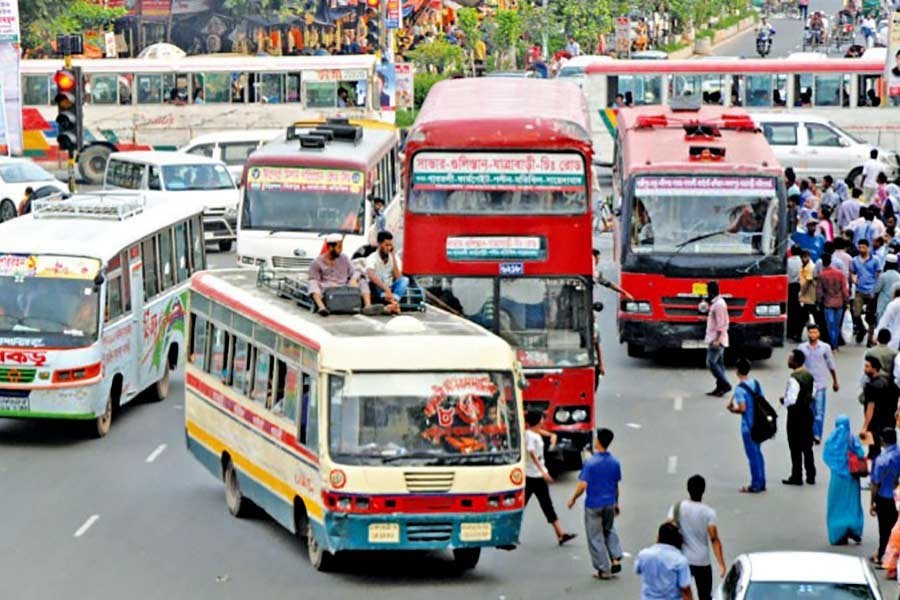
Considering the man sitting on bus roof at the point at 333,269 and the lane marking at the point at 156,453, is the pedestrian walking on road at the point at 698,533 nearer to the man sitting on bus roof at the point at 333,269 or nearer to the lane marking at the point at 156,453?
the man sitting on bus roof at the point at 333,269

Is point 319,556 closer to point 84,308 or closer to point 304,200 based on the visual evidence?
point 84,308

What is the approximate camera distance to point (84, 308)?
25.6 meters

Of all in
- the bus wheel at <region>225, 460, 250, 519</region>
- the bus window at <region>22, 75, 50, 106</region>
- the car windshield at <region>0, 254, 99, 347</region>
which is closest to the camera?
the bus wheel at <region>225, 460, 250, 519</region>

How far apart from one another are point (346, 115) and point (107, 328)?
1168 inches

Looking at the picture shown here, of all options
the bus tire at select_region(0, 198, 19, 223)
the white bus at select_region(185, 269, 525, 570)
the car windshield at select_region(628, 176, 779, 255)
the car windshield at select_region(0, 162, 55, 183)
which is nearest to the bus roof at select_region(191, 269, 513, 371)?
the white bus at select_region(185, 269, 525, 570)

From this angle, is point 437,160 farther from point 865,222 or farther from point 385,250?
point 865,222

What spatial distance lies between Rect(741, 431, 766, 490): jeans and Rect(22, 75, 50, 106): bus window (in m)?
37.0

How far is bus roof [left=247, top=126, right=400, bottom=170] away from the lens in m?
34.7

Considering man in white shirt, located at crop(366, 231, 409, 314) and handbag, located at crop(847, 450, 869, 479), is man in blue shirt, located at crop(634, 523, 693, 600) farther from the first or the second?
man in white shirt, located at crop(366, 231, 409, 314)

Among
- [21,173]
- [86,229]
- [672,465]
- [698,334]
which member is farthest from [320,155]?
[672,465]

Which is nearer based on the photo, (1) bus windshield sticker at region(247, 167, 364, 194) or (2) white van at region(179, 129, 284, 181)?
(1) bus windshield sticker at region(247, 167, 364, 194)

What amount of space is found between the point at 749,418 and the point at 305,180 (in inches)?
536

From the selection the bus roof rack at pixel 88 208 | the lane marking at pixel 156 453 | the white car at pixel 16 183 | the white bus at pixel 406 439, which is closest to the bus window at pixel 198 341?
the lane marking at pixel 156 453

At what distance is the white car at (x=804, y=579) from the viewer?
601 inches
